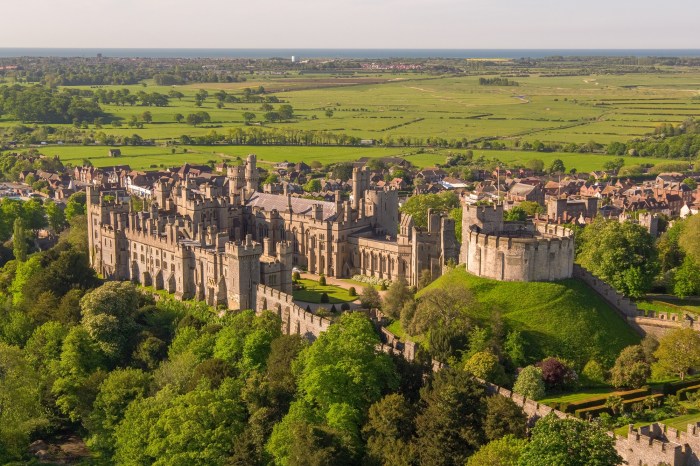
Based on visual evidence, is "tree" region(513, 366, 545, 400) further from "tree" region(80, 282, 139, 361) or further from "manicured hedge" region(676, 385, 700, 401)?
"tree" region(80, 282, 139, 361)

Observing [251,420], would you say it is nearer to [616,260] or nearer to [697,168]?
[616,260]

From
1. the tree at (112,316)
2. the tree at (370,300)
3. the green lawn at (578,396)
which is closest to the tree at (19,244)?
the tree at (112,316)

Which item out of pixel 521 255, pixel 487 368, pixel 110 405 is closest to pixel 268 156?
pixel 521 255

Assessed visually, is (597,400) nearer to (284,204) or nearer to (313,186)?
(284,204)

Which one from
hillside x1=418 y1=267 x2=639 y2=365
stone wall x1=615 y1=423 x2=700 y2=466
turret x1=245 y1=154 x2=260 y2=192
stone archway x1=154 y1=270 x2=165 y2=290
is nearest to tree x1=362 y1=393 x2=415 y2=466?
stone wall x1=615 y1=423 x2=700 y2=466

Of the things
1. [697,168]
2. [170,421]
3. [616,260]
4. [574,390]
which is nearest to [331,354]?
[170,421]

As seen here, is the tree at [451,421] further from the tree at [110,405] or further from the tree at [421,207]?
the tree at [421,207]
